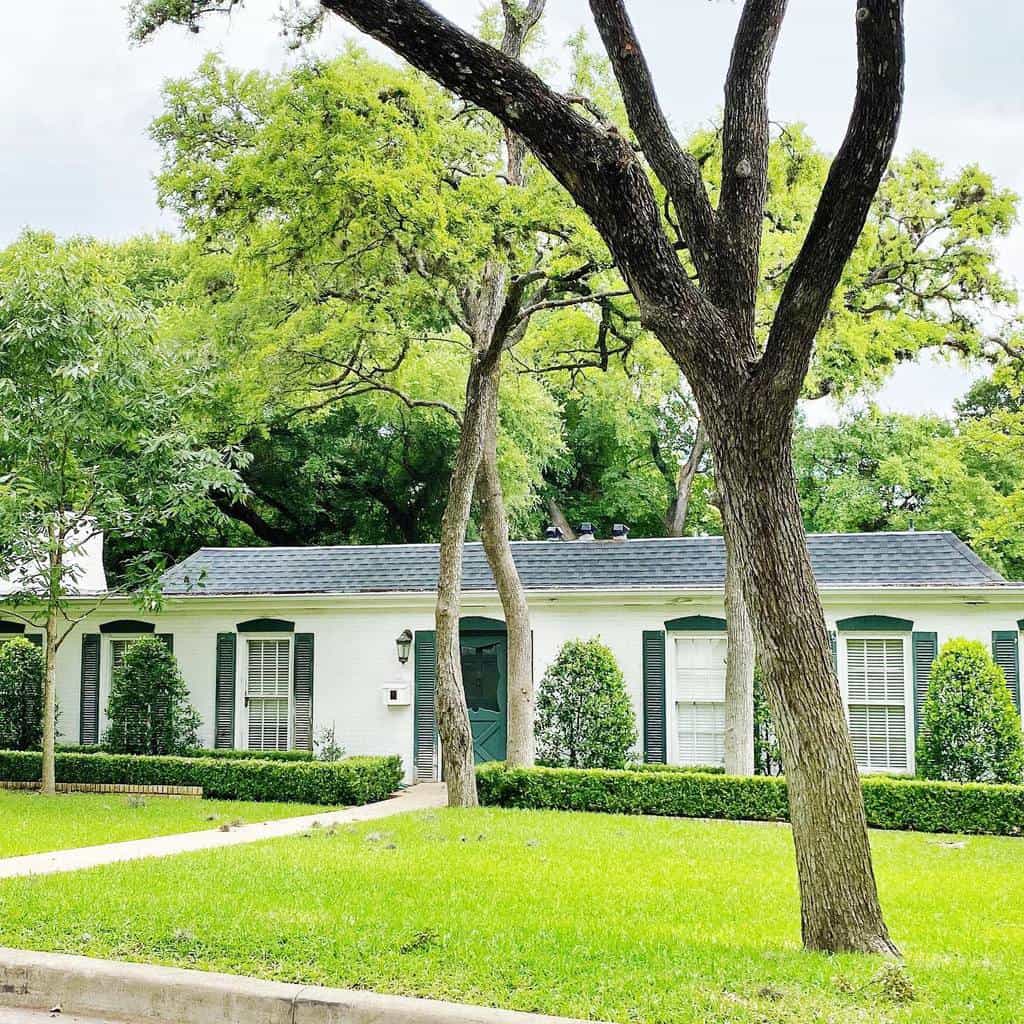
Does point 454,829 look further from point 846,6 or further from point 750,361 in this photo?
point 846,6

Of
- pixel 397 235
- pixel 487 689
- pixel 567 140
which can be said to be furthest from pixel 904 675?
pixel 567 140

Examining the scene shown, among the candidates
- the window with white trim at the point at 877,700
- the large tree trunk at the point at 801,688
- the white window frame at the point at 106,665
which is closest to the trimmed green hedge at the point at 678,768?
the window with white trim at the point at 877,700

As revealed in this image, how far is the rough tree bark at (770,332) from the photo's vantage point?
5773 millimetres

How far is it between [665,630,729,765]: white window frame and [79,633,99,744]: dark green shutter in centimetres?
899

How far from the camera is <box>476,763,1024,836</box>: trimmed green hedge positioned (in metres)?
12.4

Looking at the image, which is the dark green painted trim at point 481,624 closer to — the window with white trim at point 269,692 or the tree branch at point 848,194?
the window with white trim at point 269,692

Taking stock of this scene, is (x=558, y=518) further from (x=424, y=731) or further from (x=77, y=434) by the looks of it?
(x=77, y=434)

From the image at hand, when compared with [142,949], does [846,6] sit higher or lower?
higher

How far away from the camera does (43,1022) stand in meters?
5.29

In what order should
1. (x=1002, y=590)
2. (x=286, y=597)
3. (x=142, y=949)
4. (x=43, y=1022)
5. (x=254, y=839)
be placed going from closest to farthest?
1. (x=43, y=1022)
2. (x=142, y=949)
3. (x=254, y=839)
4. (x=1002, y=590)
5. (x=286, y=597)

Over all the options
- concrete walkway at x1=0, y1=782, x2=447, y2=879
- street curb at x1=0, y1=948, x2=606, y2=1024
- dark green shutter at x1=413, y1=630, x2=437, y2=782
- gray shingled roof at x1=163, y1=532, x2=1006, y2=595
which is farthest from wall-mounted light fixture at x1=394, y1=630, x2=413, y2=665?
street curb at x1=0, y1=948, x2=606, y2=1024

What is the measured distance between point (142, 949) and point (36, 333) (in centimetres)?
980

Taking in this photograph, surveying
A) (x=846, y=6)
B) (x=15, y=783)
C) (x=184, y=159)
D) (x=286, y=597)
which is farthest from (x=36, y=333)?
(x=846, y=6)

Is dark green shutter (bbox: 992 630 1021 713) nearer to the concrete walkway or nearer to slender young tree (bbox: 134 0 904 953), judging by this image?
the concrete walkway
